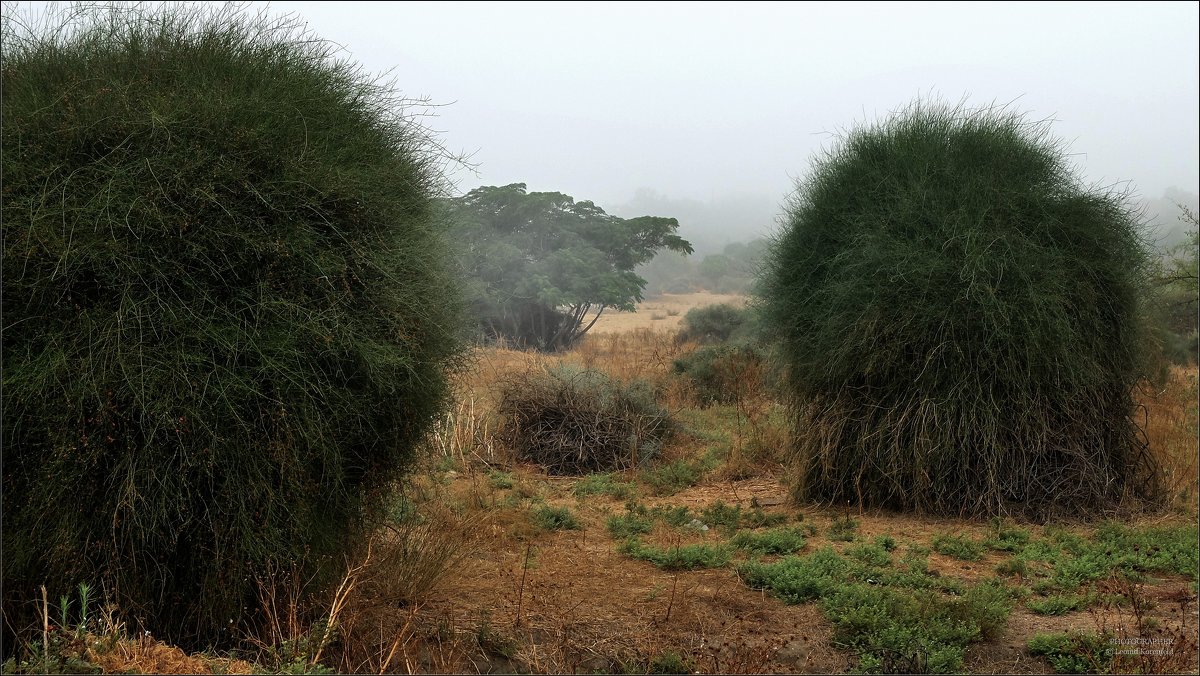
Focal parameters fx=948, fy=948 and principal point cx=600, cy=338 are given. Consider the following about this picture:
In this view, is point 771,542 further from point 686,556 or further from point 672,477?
point 672,477

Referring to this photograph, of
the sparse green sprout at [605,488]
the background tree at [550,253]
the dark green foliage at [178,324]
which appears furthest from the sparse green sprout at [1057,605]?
the background tree at [550,253]

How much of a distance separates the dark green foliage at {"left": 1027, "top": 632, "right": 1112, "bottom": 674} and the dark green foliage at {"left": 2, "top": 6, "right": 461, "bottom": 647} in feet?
12.0

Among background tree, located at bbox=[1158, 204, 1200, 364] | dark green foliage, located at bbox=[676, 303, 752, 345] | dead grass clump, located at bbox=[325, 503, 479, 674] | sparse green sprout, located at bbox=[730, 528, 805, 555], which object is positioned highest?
background tree, located at bbox=[1158, 204, 1200, 364]

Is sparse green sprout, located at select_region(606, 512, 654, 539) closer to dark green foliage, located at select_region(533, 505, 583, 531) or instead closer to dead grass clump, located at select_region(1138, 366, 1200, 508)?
dark green foliage, located at select_region(533, 505, 583, 531)

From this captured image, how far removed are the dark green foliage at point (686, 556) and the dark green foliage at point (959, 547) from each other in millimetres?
1602

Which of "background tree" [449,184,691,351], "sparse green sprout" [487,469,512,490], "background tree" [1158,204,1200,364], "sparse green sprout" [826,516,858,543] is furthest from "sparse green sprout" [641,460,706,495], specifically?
"background tree" [1158,204,1200,364]

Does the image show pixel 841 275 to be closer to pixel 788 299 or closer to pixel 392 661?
pixel 788 299

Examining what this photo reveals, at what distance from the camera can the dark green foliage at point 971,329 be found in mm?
7723

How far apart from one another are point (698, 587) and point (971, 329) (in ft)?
10.9

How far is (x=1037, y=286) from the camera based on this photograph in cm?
766

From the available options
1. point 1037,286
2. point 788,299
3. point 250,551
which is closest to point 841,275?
point 788,299

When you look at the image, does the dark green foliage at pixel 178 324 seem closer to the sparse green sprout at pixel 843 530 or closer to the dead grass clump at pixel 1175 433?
the sparse green sprout at pixel 843 530

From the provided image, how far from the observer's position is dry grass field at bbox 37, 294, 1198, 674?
485cm

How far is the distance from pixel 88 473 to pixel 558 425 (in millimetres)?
7821
